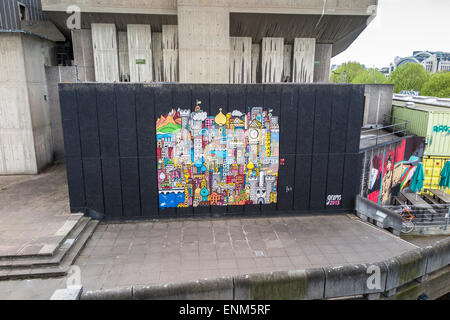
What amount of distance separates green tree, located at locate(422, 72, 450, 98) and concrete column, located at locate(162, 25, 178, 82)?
109ft

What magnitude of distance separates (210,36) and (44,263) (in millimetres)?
10669

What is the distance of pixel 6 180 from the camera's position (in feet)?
44.2

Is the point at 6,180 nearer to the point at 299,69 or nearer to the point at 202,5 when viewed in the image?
the point at 202,5

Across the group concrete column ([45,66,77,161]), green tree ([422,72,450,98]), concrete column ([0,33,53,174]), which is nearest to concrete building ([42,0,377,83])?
concrete column ([45,66,77,161])

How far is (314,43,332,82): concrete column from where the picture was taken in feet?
55.9

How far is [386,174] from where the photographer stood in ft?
45.1

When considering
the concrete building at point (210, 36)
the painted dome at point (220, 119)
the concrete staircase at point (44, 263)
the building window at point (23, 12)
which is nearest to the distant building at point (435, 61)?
the concrete building at point (210, 36)

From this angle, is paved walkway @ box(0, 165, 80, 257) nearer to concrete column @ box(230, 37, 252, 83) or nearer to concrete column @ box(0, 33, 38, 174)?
concrete column @ box(0, 33, 38, 174)

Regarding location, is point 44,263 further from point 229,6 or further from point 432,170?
point 432,170

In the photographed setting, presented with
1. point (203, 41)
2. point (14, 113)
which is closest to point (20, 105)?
point (14, 113)

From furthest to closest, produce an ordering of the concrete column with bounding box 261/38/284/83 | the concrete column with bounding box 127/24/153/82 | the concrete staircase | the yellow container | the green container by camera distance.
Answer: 1. the yellow container
2. the concrete column with bounding box 261/38/284/83
3. the green container
4. the concrete column with bounding box 127/24/153/82
5. the concrete staircase
